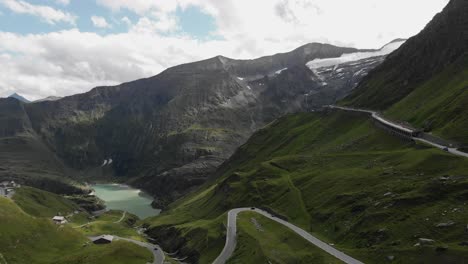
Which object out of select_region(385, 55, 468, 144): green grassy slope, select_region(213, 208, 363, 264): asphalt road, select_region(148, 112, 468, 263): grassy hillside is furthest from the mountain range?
select_region(213, 208, 363, 264): asphalt road

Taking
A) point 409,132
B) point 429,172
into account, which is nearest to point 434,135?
point 409,132

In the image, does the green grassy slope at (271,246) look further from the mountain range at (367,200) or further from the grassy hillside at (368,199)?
the grassy hillside at (368,199)

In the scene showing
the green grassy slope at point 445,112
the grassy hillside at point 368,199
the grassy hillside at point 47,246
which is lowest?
the grassy hillside at point 47,246

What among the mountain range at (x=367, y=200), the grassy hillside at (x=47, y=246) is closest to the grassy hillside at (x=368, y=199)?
the mountain range at (x=367, y=200)

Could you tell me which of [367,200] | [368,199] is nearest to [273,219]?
[367,200]

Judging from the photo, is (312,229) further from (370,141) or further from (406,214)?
(370,141)

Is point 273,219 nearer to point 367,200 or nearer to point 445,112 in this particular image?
point 367,200
